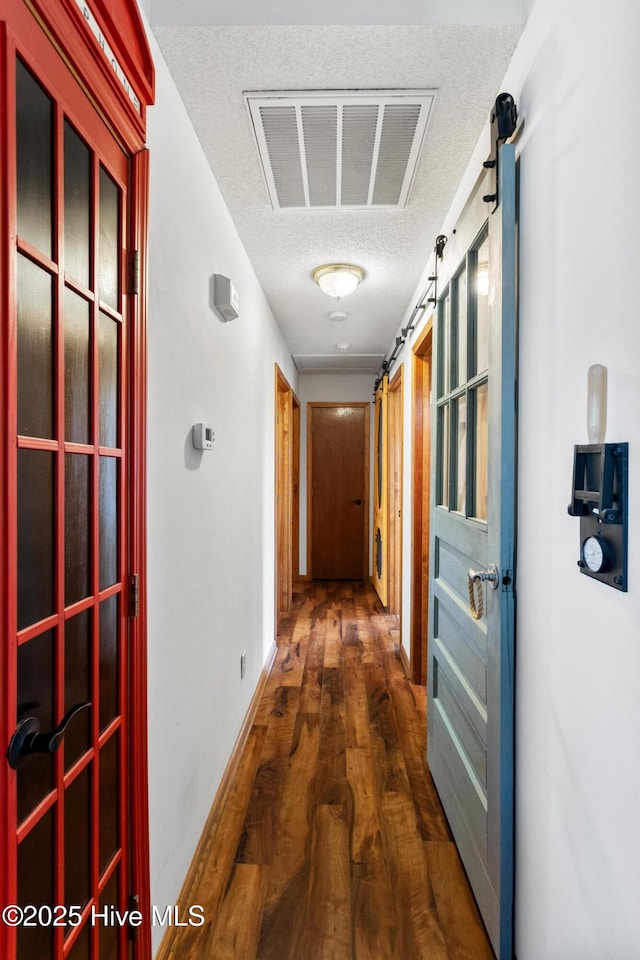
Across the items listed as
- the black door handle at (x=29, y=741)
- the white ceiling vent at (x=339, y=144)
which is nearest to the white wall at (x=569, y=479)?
the white ceiling vent at (x=339, y=144)

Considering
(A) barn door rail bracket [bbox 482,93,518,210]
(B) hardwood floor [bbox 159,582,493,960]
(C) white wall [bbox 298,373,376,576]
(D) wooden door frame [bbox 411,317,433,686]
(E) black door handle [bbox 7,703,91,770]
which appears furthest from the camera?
(C) white wall [bbox 298,373,376,576]

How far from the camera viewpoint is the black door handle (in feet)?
2.25

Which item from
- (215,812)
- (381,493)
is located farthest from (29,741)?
(381,493)

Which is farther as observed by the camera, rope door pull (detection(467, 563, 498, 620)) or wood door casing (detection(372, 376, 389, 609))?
wood door casing (detection(372, 376, 389, 609))

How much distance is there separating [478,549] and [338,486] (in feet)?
14.2

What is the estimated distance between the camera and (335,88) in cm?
140

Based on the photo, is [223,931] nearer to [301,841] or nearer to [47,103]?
[301,841]

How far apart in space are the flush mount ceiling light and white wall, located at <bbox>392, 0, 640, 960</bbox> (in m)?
1.36

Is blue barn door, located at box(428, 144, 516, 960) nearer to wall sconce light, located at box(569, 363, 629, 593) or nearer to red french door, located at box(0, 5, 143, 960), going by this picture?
wall sconce light, located at box(569, 363, 629, 593)

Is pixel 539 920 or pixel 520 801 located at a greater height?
pixel 520 801

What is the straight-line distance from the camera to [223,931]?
4.44ft

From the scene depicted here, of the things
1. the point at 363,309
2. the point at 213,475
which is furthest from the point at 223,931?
the point at 363,309

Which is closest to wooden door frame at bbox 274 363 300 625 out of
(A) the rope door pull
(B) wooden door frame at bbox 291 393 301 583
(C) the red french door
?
(B) wooden door frame at bbox 291 393 301 583

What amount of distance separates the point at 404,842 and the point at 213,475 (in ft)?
4.80
